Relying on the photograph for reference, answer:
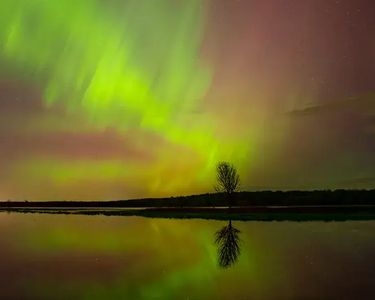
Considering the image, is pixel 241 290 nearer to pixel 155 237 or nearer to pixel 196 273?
pixel 196 273

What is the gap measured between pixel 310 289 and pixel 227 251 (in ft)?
38.2

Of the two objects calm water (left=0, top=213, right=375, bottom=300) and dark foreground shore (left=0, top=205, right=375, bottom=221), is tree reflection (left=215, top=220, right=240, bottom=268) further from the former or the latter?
dark foreground shore (left=0, top=205, right=375, bottom=221)

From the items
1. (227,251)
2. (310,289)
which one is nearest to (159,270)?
(227,251)

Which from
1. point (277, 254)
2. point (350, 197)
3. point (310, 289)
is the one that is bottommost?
point (310, 289)

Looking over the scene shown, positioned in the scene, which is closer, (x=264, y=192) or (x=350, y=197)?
(x=350, y=197)

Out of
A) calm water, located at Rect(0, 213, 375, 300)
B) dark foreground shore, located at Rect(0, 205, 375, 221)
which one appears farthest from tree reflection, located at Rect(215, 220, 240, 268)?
dark foreground shore, located at Rect(0, 205, 375, 221)

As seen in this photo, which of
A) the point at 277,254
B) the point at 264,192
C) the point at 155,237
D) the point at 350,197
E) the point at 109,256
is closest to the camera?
the point at 277,254

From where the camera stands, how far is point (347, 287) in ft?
58.3

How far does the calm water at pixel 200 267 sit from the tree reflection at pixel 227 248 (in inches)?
2.0

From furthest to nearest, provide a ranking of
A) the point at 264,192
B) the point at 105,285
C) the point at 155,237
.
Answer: the point at 264,192, the point at 155,237, the point at 105,285

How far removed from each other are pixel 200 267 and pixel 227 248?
6.62 m

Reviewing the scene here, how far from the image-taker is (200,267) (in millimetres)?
24141

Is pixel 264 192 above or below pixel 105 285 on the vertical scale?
above

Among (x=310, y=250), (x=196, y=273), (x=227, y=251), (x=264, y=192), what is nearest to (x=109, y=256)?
(x=227, y=251)
